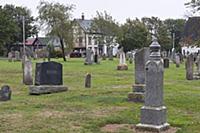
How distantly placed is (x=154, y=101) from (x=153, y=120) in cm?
44

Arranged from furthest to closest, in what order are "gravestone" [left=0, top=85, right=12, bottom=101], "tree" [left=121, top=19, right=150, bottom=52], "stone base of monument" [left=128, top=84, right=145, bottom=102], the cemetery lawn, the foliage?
1. "tree" [left=121, top=19, right=150, bottom=52]
2. the foliage
3. "gravestone" [left=0, top=85, right=12, bottom=101]
4. "stone base of monument" [left=128, top=84, right=145, bottom=102]
5. the cemetery lawn

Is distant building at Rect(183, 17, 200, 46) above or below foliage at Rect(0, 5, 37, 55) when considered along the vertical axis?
below

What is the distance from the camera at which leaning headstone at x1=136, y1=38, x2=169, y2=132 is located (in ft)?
33.0

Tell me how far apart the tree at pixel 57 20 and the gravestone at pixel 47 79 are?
120ft

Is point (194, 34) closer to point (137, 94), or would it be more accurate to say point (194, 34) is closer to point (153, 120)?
point (137, 94)

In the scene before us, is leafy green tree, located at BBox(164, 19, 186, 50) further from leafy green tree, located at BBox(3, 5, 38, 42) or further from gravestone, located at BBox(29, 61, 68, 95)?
gravestone, located at BBox(29, 61, 68, 95)

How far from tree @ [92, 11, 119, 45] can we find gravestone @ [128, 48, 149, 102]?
66026 millimetres

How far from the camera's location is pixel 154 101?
10258mm

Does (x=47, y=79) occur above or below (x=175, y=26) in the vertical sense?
below

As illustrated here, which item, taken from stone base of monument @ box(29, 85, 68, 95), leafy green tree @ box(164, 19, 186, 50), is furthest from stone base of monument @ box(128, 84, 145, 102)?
leafy green tree @ box(164, 19, 186, 50)

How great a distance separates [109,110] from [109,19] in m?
70.6

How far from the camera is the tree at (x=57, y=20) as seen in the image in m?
54.5

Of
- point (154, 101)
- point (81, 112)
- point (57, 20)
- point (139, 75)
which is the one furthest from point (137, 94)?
point (57, 20)

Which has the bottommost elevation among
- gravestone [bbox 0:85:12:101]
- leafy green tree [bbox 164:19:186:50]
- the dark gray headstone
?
gravestone [bbox 0:85:12:101]
